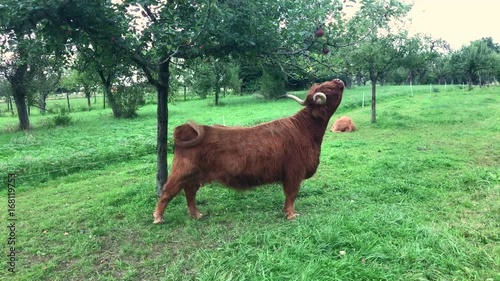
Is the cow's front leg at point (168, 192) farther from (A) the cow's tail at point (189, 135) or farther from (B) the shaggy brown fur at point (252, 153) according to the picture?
(A) the cow's tail at point (189, 135)

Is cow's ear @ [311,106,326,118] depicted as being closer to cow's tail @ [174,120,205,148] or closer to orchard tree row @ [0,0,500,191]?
orchard tree row @ [0,0,500,191]

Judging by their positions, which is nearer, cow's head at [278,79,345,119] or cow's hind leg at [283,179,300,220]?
cow's hind leg at [283,179,300,220]

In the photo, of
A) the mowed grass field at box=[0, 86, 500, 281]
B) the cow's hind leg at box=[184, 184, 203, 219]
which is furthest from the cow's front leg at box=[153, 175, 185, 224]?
the cow's hind leg at box=[184, 184, 203, 219]

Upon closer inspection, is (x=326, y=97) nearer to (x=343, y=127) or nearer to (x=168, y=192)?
(x=168, y=192)

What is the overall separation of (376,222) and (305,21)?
277 centimetres

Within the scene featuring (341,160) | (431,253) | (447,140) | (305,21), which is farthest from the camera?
(447,140)

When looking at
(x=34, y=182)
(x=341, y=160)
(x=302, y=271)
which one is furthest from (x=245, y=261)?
(x=34, y=182)

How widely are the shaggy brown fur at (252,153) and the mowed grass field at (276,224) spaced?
1.78ft

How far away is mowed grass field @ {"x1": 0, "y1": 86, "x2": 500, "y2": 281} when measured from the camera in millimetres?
3629

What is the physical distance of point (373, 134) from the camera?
1305 cm

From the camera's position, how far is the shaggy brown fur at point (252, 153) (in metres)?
5.05

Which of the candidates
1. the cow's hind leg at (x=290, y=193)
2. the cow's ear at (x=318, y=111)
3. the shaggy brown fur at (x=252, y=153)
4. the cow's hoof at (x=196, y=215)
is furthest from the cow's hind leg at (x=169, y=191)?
the cow's ear at (x=318, y=111)

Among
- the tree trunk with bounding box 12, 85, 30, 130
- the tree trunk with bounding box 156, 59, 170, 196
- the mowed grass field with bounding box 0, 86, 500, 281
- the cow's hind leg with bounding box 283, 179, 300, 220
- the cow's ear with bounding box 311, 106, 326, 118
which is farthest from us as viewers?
the tree trunk with bounding box 12, 85, 30, 130

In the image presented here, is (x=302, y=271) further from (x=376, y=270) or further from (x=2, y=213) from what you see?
(x=2, y=213)
